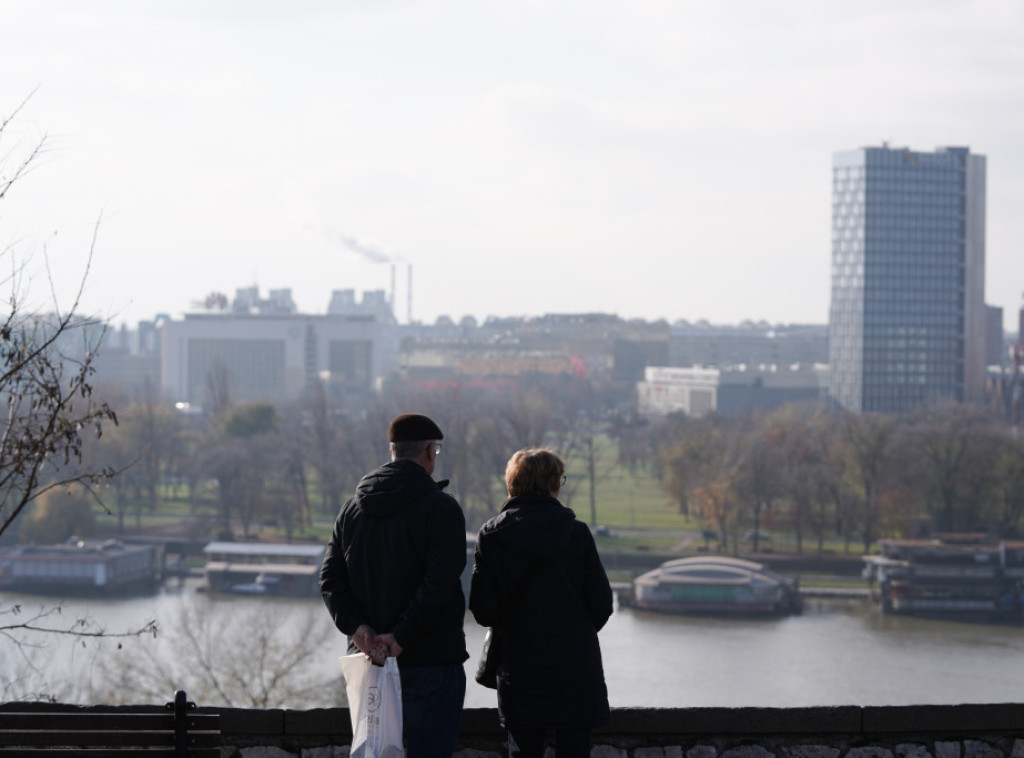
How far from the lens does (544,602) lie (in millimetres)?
3947

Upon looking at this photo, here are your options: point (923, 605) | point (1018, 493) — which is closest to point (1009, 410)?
point (1018, 493)

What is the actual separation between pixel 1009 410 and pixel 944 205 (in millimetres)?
13897

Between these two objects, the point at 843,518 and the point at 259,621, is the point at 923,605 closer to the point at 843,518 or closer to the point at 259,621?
the point at 843,518

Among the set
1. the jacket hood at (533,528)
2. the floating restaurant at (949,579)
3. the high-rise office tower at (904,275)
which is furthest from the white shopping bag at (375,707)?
the high-rise office tower at (904,275)

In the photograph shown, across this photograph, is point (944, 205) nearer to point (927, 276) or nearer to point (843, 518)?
point (927, 276)

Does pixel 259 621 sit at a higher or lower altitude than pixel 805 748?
lower

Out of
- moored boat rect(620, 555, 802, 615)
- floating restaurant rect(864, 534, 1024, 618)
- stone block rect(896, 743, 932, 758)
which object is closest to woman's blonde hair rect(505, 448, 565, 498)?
stone block rect(896, 743, 932, 758)

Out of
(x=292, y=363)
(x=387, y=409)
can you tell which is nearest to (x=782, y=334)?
(x=292, y=363)

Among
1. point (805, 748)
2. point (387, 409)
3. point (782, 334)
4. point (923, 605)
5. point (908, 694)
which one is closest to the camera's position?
point (805, 748)

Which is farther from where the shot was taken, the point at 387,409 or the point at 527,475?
the point at 387,409

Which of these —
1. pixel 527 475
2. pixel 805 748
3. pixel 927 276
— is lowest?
pixel 805 748

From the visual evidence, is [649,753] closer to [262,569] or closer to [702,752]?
[702,752]

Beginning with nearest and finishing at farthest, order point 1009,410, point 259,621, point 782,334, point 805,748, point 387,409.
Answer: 1. point 805,748
2. point 259,621
3. point 387,409
4. point 1009,410
5. point 782,334

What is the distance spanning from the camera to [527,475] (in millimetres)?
3934
